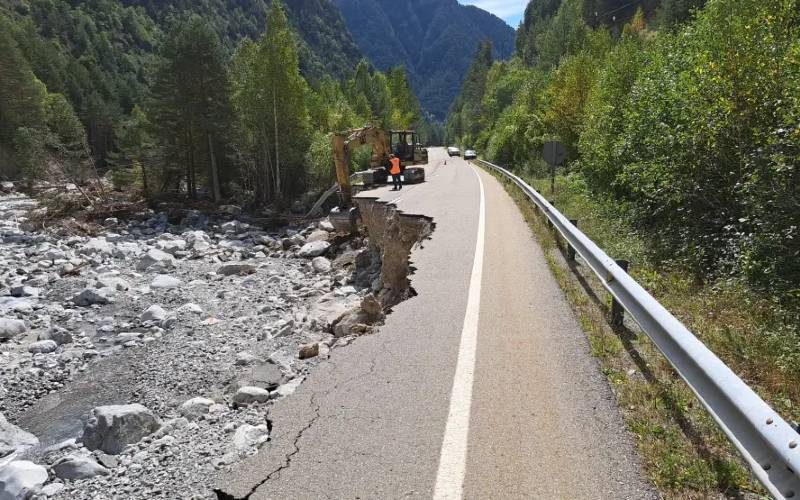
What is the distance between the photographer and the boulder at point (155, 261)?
633 inches

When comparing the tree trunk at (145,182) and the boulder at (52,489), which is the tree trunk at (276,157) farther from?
the boulder at (52,489)

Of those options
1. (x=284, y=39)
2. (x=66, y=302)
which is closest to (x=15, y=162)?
(x=284, y=39)

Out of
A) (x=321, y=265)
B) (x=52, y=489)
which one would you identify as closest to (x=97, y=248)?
(x=321, y=265)

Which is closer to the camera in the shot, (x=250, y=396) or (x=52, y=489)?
(x=52, y=489)

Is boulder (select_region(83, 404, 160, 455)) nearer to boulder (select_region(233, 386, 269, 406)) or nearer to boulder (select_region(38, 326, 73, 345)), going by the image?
boulder (select_region(233, 386, 269, 406))

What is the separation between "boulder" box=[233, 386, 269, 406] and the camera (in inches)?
200

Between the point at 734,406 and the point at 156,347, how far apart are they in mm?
8905

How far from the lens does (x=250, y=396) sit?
512 centimetres

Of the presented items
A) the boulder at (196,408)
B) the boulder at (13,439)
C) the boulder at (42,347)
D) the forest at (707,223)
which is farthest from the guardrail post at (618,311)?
the boulder at (42,347)

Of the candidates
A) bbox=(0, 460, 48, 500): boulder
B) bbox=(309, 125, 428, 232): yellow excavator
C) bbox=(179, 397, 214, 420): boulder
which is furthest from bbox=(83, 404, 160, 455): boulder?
bbox=(309, 125, 428, 232): yellow excavator

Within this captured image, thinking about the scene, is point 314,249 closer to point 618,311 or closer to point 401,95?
point 618,311

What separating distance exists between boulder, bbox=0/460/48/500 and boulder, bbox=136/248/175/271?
1265 centimetres

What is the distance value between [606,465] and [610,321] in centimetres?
284

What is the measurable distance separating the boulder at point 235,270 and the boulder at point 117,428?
10026 mm
